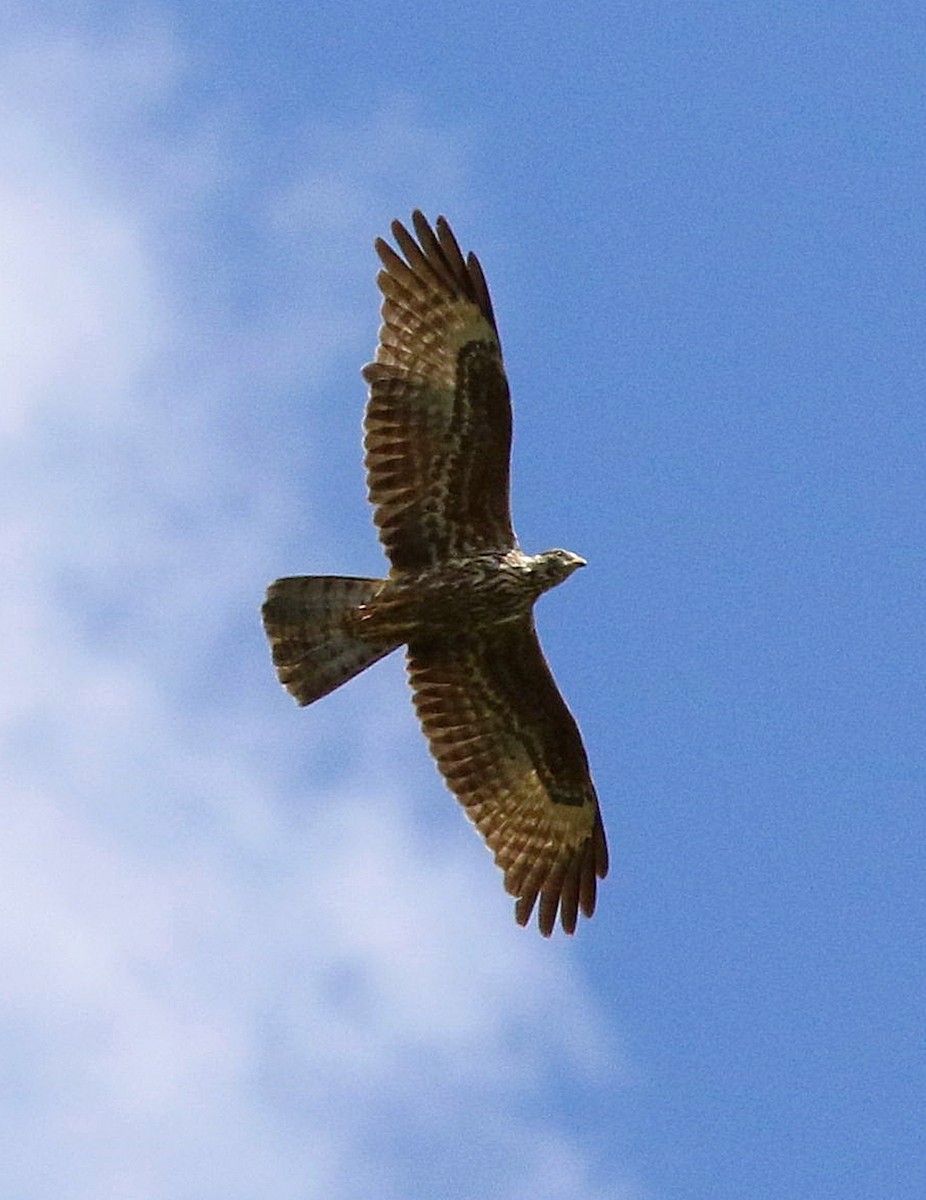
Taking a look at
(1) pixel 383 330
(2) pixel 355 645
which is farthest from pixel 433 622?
(1) pixel 383 330

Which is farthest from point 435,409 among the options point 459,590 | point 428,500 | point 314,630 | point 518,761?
point 518,761

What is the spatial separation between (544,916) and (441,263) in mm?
4614

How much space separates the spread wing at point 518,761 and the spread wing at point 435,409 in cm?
93

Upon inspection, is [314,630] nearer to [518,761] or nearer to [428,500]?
[428,500]

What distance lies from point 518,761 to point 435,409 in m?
2.75

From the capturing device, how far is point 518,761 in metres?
21.5

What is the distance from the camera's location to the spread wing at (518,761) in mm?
21125

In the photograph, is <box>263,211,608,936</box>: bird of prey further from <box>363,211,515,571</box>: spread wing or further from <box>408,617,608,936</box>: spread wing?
<box>408,617,608,936</box>: spread wing

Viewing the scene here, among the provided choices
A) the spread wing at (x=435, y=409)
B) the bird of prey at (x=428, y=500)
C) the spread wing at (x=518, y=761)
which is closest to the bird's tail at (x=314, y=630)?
the bird of prey at (x=428, y=500)

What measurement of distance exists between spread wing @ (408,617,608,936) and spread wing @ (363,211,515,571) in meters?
0.93

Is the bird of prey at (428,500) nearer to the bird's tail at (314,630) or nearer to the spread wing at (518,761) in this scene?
the bird's tail at (314,630)

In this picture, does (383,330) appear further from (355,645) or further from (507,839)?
(507,839)

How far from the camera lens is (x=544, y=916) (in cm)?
2128

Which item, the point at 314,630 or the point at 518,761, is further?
the point at 518,761
